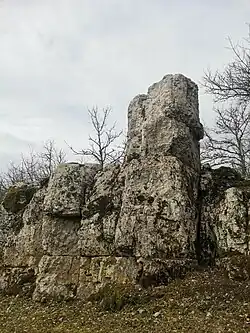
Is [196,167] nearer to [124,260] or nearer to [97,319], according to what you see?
[124,260]

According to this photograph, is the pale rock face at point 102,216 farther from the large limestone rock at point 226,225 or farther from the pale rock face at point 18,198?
the pale rock face at point 18,198

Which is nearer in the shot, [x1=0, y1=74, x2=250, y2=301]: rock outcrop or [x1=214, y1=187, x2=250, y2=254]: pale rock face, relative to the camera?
[x1=214, y1=187, x2=250, y2=254]: pale rock face

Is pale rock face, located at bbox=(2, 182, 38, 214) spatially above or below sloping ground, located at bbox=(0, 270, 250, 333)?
above

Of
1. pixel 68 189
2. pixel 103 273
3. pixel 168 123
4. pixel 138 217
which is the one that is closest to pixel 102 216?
pixel 138 217

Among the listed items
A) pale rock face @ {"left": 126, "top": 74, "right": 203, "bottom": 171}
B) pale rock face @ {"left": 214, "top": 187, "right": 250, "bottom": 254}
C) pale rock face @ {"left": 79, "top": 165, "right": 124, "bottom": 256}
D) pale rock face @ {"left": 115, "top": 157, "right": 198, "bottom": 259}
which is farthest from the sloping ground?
pale rock face @ {"left": 126, "top": 74, "right": 203, "bottom": 171}

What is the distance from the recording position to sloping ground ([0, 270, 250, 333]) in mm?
5621

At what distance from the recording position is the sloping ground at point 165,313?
5.62 m

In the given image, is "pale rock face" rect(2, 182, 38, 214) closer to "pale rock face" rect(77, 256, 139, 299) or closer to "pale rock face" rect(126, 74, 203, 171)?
"pale rock face" rect(77, 256, 139, 299)

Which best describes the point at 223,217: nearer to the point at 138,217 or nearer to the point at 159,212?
the point at 159,212

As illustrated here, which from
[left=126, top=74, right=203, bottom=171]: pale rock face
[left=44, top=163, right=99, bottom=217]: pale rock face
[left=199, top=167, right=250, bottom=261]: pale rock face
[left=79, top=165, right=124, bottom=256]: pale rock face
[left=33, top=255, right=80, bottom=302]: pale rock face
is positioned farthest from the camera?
[left=44, top=163, right=99, bottom=217]: pale rock face

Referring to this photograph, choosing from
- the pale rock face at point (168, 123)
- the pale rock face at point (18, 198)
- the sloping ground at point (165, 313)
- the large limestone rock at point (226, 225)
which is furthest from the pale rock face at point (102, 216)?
the pale rock face at point (18, 198)

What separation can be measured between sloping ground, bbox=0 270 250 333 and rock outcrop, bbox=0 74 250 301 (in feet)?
1.40

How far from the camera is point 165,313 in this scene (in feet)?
19.9

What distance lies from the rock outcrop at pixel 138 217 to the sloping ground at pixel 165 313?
426 millimetres
